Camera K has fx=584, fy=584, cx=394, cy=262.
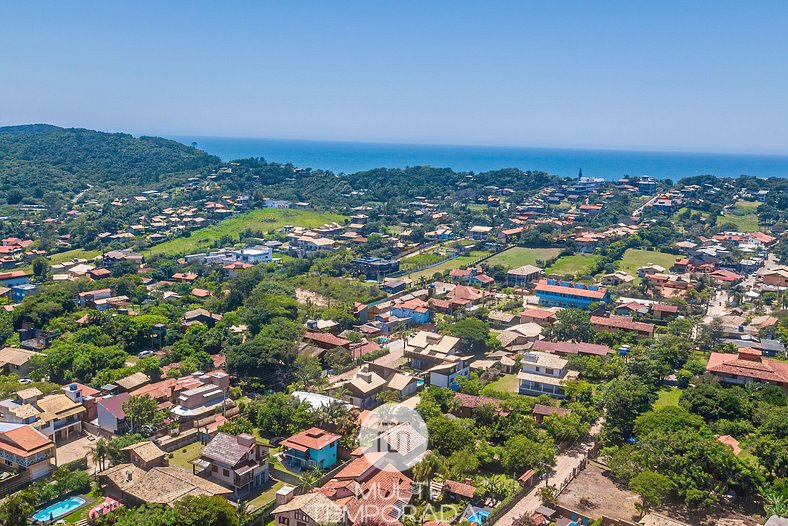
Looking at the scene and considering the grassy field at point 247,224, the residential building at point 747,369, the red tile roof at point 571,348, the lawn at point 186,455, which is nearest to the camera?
the lawn at point 186,455

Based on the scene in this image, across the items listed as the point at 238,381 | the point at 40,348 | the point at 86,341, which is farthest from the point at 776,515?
the point at 40,348

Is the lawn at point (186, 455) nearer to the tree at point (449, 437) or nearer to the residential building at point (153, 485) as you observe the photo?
the residential building at point (153, 485)

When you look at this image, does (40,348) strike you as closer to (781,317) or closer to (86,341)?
(86,341)

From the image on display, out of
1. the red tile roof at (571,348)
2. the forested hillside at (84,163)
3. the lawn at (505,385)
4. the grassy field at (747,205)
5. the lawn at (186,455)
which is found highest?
the forested hillside at (84,163)

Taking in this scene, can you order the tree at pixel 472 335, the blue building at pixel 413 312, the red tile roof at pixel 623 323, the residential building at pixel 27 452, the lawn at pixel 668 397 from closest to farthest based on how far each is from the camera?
the residential building at pixel 27 452
the lawn at pixel 668 397
the tree at pixel 472 335
the red tile roof at pixel 623 323
the blue building at pixel 413 312

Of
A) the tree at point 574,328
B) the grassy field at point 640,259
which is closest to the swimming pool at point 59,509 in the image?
the tree at point 574,328

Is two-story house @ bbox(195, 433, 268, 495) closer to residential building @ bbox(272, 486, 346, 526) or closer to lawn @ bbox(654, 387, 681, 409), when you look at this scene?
residential building @ bbox(272, 486, 346, 526)

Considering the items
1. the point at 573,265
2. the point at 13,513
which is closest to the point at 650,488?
the point at 13,513
